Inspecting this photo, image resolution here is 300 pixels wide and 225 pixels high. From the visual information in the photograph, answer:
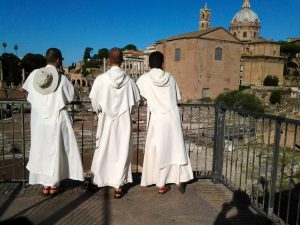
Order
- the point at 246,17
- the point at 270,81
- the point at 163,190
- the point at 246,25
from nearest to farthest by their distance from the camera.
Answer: the point at 163,190 < the point at 270,81 < the point at 246,25 < the point at 246,17

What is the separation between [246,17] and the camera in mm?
72000

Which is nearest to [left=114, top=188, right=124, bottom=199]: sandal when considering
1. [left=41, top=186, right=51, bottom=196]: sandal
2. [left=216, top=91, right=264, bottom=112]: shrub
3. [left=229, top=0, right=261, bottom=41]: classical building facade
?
[left=41, top=186, right=51, bottom=196]: sandal

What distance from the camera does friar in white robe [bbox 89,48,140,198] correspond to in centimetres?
A: 381

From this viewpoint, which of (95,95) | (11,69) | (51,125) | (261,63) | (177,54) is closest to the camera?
(51,125)

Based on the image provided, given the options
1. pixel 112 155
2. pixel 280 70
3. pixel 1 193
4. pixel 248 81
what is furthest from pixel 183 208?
pixel 280 70

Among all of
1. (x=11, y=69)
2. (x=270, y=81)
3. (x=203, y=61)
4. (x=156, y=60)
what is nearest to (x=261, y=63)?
(x=270, y=81)

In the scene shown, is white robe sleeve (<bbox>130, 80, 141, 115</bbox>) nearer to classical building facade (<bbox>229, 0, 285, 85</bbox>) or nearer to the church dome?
classical building facade (<bbox>229, 0, 285, 85</bbox>)

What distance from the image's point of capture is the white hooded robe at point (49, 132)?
3.68 m

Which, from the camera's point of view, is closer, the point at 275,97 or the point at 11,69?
the point at 275,97

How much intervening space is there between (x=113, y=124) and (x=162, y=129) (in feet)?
2.20

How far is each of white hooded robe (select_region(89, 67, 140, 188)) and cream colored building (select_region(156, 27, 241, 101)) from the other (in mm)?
39450

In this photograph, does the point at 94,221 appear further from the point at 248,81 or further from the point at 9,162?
the point at 248,81

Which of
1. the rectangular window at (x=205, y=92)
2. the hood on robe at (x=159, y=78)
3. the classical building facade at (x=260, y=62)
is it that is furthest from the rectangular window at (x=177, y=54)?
the hood on robe at (x=159, y=78)

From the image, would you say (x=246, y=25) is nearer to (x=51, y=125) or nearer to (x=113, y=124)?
(x=113, y=124)
